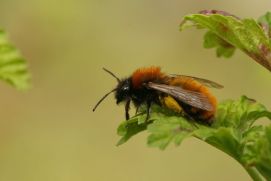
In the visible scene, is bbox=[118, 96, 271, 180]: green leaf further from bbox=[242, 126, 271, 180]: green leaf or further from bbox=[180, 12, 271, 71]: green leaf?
bbox=[180, 12, 271, 71]: green leaf

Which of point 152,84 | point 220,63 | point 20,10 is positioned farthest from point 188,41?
point 152,84

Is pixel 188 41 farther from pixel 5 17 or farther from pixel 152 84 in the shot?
pixel 152 84

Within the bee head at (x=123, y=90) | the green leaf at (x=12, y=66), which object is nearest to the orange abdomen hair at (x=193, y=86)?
the bee head at (x=123, y=90)

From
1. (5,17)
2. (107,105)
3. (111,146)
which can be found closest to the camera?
(111,146)

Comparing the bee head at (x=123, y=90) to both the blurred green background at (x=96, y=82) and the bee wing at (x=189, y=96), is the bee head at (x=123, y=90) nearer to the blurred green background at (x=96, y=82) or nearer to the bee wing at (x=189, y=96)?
the bee wing at (x=189, y=96)

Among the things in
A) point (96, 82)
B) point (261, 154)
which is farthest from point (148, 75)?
point (96, 82)

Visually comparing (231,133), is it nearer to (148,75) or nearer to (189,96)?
(189,96)
